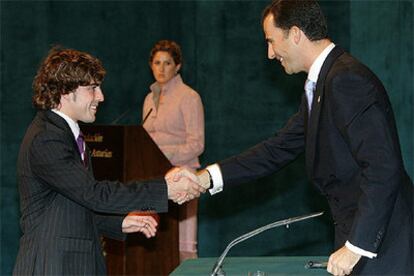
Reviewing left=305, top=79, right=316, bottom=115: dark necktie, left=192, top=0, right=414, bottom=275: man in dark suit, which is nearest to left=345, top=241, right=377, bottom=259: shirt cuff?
left=192, top=0, right=414, bottom=275: man in dark suit

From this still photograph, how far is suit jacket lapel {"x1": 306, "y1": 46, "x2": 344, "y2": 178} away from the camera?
2875 mm

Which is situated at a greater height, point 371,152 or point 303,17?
point 303,17

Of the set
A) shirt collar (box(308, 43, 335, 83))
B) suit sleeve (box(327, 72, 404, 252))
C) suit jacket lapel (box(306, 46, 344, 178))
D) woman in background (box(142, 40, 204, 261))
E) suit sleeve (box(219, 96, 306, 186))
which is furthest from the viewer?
woman in background (box(142, 40, 204, 261))

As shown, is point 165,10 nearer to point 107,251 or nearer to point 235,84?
point 235,84

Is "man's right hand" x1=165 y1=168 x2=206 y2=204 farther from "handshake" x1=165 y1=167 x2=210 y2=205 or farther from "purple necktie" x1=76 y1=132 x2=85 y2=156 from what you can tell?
"purple necktie" x1=76 y1=132 x2=85 y2=156

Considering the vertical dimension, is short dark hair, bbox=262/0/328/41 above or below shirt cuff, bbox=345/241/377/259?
above

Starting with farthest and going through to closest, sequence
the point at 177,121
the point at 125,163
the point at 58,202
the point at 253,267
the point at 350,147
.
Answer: the point at 177,121, the point at 125,163, the point at 253,267, the point at 58,202, the point at 350,147

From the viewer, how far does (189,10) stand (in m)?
6.84

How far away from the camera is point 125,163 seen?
16.6 feet

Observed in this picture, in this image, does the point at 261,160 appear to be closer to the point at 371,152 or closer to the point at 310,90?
the point at 310,90

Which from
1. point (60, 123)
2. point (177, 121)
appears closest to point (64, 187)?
point (60, 123)

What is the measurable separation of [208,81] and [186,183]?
10.7 ft

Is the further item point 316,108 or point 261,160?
point 261,160

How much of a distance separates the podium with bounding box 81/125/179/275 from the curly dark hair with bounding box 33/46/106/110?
69.3 inches
